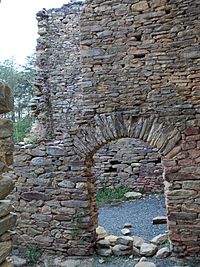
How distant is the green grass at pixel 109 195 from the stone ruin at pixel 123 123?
3552 mm

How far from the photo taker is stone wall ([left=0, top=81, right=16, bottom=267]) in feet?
6.31

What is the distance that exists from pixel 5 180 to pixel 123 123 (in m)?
3.14

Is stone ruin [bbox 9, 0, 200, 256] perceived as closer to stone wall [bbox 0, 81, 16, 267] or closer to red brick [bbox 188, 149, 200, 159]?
red brick [bbox 188, 149, 200, 159]

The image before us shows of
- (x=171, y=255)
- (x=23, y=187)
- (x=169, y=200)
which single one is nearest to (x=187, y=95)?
(x=169, y=200)

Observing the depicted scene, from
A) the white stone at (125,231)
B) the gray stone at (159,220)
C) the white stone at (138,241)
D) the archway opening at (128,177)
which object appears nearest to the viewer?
Result: the white stone at (138,241)

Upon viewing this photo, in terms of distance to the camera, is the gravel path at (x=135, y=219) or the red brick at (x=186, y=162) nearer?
the red brick at (x=186, y=162)

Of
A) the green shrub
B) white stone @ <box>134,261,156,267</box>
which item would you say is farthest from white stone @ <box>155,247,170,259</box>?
the green shrub

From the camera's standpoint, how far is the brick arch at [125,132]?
15.7 feet

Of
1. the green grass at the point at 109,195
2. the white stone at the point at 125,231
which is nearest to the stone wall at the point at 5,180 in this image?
the white stone at the point at 125,231

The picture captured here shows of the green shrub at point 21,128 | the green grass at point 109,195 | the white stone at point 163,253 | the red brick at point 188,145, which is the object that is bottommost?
the white stone at point 163,253

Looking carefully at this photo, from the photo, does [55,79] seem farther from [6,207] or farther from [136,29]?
[6,207]

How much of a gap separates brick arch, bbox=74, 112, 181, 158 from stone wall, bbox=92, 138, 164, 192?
3969 mm

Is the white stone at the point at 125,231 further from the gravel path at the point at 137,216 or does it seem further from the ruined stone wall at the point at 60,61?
the ruined stone wall at the point at 60,61

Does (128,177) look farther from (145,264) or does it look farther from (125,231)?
(145,264)
